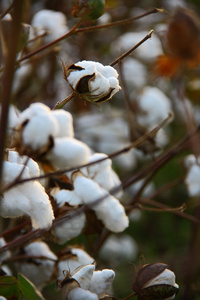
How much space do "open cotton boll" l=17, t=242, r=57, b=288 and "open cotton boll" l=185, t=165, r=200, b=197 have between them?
0.41m

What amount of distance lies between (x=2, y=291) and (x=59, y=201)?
16cm

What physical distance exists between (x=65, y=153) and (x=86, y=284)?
0.23m

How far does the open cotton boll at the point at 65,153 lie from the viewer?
1.89ft

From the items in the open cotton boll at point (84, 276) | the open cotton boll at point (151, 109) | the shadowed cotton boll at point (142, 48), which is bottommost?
the open cotton boll at point (151, 109)

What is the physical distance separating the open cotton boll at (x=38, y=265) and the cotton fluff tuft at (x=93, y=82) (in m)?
0.32

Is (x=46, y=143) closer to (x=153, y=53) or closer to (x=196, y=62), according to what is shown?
(x=196, y=62)

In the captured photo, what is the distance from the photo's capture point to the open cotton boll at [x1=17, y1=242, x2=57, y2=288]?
34.1 inches

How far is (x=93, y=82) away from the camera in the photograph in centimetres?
66

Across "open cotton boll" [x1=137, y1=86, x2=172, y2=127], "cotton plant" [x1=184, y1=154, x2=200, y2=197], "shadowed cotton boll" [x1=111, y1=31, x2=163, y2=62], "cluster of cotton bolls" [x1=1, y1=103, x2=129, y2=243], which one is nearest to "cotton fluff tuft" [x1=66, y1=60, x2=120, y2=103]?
"cluster of cotton bolls" [x1=1, y1=103, x2=129, y2=243]

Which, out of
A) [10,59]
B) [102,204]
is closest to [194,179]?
[102,204]

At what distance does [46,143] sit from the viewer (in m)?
0.56

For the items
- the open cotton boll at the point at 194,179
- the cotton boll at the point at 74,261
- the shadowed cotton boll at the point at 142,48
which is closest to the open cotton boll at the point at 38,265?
→ the cotton boll at the point at 74,261

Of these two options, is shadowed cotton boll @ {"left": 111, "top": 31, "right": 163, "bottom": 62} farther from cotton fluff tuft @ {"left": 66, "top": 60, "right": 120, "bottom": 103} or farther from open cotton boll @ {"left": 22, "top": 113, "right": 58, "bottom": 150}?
open cotton boll @ {"left": 22, "top": 113, "right": 58, "bottom": 150}

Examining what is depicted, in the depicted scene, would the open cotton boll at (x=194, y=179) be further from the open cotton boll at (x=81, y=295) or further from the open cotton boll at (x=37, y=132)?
the open cotton boll at (x=37, y=132)
